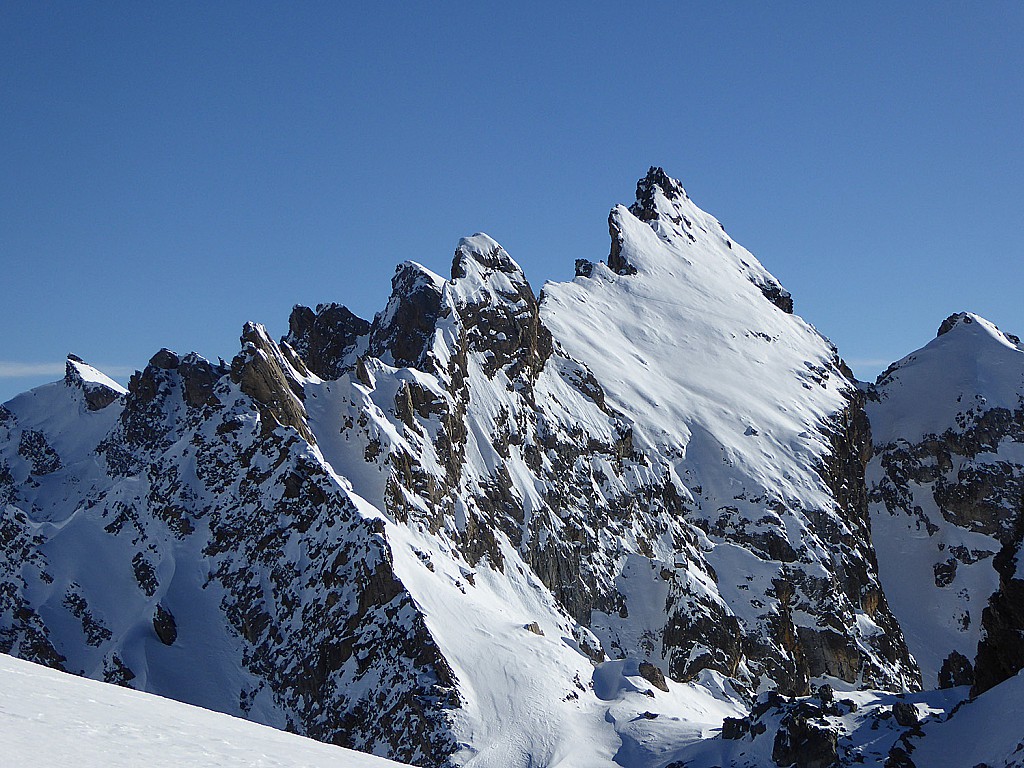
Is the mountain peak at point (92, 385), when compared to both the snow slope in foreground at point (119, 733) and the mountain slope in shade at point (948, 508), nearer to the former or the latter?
the mountain slope in shade at point (948, 508)

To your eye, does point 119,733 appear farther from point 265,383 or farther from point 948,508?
point 948,508

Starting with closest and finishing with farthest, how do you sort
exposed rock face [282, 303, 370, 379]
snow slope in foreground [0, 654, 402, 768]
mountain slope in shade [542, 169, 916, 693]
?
snow slope in foreground [0, 654, 402, 768], mountain slope in shade [542, 169, 916, 693], exposed rock face [282, 303, 370, 379]

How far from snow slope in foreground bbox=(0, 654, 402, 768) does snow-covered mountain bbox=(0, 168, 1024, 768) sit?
7211 centimetres

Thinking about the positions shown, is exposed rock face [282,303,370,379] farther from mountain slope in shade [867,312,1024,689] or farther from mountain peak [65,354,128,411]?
mountain slope in shade [867,312,1024,689]

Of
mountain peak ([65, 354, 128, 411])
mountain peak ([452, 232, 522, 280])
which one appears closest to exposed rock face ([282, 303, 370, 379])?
mountain peak ([452, 232, 522, 280])

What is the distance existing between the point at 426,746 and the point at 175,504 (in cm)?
4311

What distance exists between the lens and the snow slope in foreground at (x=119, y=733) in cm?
1110

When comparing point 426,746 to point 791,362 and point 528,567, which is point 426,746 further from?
point 791,362

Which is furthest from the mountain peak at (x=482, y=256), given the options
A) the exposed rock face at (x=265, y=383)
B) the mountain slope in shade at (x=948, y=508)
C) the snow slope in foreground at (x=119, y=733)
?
the snow slope in foreground at (x=119, y=733)

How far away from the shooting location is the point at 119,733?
1210cm

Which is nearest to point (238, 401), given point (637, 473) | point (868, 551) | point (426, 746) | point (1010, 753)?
point (426, 746)

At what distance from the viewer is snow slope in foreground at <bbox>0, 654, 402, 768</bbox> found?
11102mm

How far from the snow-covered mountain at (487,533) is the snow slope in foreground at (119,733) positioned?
7211cm

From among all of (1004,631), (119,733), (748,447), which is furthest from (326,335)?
(119,733)
